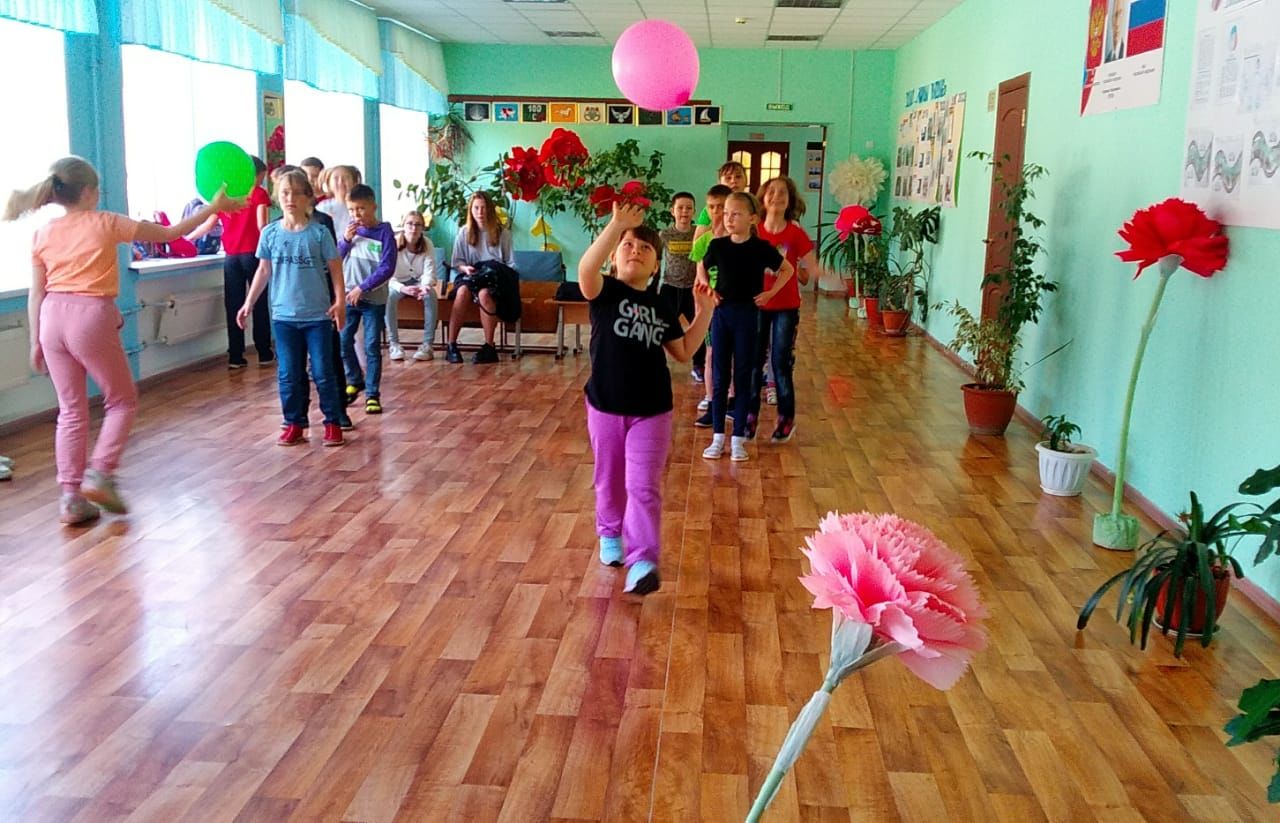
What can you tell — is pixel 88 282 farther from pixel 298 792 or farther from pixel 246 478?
pixel 298 792

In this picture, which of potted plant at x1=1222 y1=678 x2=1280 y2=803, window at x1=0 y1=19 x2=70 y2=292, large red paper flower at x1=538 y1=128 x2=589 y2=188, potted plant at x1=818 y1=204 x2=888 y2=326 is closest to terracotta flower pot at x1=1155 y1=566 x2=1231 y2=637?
potted plant at x1=1222 y1=678 x2=1280 y2=803

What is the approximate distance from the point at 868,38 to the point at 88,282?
1069 centimetres

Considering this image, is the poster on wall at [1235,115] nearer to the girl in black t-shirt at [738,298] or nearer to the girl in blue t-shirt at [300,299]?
the girl in black t-shirt at [738,298]

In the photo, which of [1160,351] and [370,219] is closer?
[1160,351]

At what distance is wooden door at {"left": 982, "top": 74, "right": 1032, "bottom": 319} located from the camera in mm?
7973

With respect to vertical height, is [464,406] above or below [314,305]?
below

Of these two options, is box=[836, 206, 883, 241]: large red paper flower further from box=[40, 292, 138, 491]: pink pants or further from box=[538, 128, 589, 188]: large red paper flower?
box=[40, 292, 138, 491]: pink pants

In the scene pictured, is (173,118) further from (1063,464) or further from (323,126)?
(1063,464)

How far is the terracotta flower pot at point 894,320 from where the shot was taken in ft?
36.5

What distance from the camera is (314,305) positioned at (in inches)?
230

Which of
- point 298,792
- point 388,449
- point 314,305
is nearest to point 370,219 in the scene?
point 314,305

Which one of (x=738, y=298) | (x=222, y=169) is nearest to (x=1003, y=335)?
(x=738, y=298)

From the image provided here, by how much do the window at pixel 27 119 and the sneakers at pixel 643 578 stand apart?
4.31 meters

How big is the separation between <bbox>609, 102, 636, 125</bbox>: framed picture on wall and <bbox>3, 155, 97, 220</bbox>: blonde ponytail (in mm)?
10551
